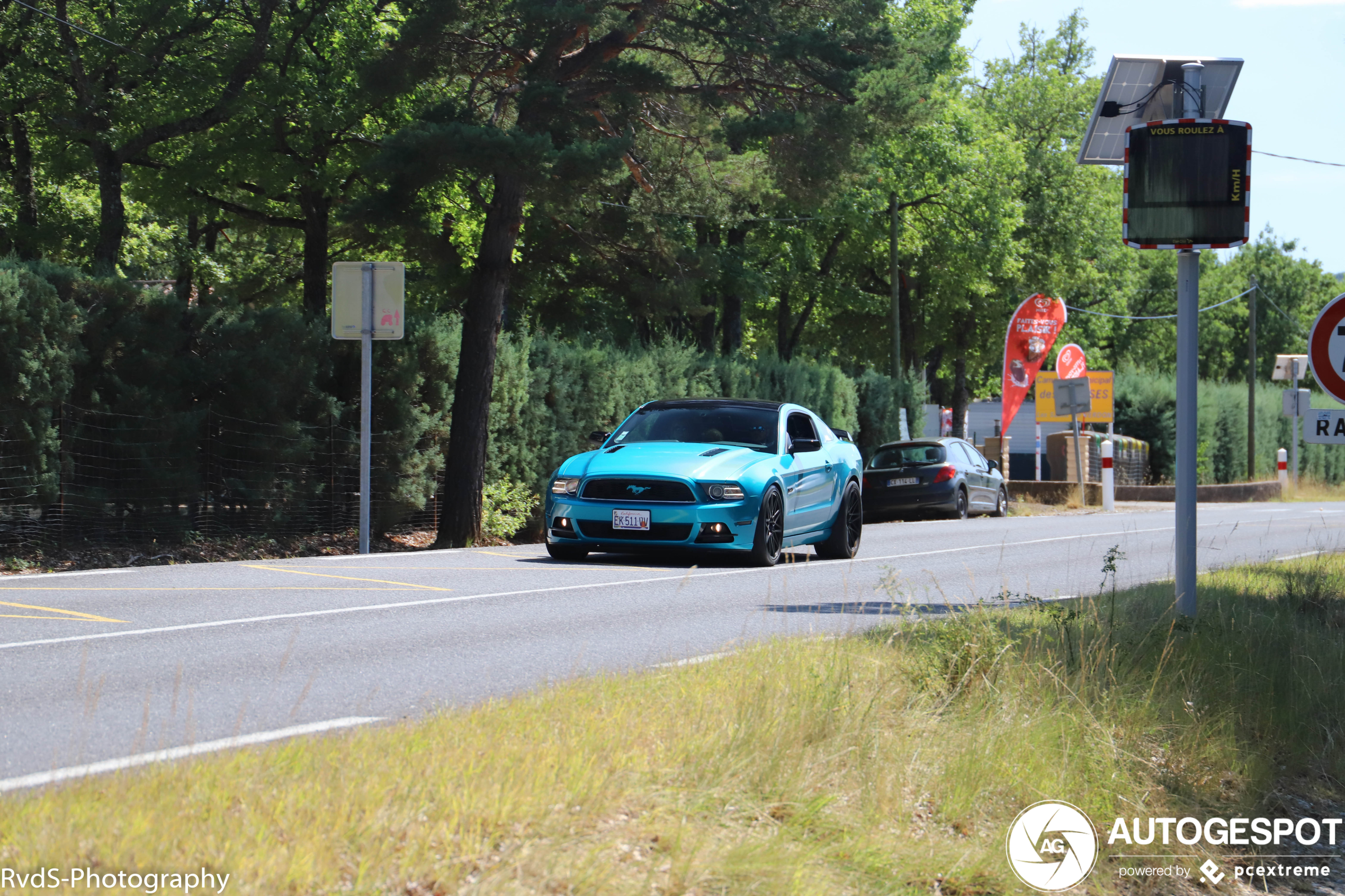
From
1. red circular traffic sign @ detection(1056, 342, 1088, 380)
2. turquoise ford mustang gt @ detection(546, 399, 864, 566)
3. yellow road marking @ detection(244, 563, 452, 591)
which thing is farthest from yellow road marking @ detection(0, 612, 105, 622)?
red circular traffic sign @ detection(1056, 342, 1088, 380)

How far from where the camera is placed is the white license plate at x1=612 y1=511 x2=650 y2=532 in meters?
13.0

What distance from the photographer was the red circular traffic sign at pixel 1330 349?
27.2 feet

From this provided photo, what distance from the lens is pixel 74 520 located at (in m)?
15.1

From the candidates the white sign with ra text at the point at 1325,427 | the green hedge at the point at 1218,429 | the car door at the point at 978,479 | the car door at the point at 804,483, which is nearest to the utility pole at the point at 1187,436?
the white sign with ra text at the point at 1325,427

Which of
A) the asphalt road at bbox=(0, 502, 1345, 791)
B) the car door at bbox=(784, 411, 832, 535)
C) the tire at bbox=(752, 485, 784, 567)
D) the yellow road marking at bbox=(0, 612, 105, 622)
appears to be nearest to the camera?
the asphalt road at bbox=(0, 502, 1345, 791)

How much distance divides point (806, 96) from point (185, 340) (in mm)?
9108

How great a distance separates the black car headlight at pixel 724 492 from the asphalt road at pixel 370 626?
70 centimetres

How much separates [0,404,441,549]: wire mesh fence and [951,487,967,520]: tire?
11.7m

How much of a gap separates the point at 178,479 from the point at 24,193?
16876mm

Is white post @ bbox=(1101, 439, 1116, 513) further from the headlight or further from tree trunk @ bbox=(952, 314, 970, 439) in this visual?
the headlight

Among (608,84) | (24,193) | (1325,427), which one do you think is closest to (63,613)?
(1325,427)

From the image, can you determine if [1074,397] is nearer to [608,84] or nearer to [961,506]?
[961,506]

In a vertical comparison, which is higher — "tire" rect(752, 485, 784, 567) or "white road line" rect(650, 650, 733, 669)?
"tire" rect(752, 485, 784, 567)

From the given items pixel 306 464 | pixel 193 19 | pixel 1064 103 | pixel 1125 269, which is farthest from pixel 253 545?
pixel 1125 269
